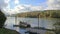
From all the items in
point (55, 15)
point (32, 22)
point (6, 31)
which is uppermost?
point (55, 15)

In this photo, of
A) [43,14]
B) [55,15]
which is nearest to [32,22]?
[43,14]

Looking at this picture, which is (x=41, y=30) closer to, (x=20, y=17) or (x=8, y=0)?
(x=20, y=17)

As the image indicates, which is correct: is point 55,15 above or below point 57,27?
above

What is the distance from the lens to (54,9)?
1773 mm

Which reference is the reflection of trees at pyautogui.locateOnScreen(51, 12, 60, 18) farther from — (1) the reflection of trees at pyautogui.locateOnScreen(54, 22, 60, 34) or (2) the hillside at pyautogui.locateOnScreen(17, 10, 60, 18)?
(1) the reflection of trees at pyautogui.locateOnScreen(54, 22, 60, 34)

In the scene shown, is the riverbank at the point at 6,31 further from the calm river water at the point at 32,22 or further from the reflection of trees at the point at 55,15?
the reflection of trees at the point at 55,15

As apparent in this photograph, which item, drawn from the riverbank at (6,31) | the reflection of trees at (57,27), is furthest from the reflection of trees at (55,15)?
the riverbank at (6,31)

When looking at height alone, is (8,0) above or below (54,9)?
above

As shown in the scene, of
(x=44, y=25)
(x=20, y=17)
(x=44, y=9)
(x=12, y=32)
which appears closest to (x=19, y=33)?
(x=12, y=32)

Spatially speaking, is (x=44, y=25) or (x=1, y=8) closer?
(x=44, y=25)

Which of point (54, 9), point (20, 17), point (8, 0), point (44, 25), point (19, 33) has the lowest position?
point (19, 33)

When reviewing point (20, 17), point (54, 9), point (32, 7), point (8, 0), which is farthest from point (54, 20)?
point (8, 0)

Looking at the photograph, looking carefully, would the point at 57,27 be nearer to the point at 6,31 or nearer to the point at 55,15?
the point at 55,15

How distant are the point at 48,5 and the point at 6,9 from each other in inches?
26.9
